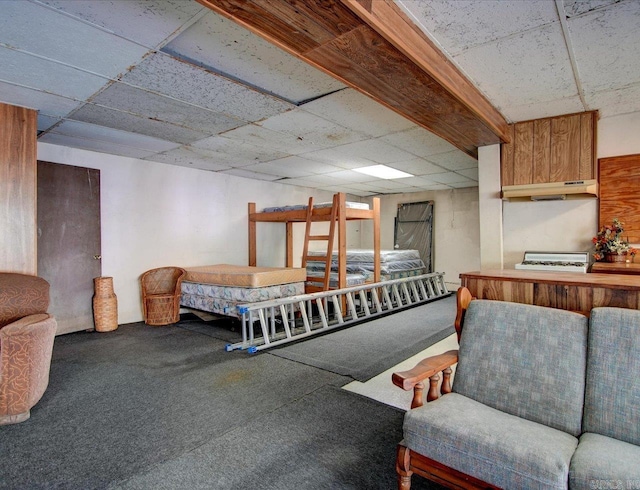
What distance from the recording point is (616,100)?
123 inches

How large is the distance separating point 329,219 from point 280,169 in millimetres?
1449

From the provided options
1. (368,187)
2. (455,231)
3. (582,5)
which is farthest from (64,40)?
(455,231)

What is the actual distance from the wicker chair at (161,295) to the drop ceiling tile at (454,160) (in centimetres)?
434

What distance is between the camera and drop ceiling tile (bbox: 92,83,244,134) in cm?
306

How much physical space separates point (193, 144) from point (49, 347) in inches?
114

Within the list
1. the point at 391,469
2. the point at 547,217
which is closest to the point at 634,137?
the point at 547,217

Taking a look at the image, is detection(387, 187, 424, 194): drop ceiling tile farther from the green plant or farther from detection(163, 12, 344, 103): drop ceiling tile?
detection(163, 12, 344, 103): drop ceiling tile

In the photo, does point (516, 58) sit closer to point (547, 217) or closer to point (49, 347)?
point (547, 217)

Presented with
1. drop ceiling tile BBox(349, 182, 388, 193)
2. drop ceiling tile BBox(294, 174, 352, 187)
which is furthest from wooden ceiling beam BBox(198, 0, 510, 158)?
drop ceiling tile BBox(349, 182, 388, 193)

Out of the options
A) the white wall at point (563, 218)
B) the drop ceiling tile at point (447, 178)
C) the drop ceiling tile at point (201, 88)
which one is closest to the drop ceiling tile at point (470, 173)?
the drop ceiling tile at point (447, 178)

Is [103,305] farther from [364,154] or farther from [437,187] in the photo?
[437,187]

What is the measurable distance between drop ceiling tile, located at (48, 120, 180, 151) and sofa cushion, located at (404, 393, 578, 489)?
4244 millimetres

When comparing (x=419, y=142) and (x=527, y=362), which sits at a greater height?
(x=419, y=142)

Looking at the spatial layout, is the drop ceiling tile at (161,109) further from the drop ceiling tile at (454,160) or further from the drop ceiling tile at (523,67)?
the drop ceiling tile at (454,160)
